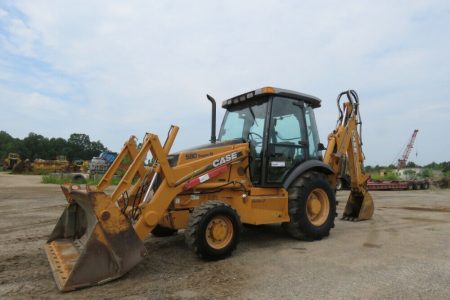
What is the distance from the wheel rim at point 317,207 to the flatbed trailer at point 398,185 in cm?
1971

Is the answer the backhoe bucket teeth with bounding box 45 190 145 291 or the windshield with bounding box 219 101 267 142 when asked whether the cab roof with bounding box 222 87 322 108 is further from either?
the backhoe bucket teeth with bounding box 45 190 145 291

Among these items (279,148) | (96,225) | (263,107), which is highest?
(263,107)

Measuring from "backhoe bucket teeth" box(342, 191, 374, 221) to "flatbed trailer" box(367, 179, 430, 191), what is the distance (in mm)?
16993

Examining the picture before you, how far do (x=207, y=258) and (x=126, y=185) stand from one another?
57.7 inches

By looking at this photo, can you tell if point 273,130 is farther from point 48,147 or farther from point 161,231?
point 48,147

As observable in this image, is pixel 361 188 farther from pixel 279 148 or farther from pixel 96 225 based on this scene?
pixel 96 225

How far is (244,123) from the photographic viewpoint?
706cm

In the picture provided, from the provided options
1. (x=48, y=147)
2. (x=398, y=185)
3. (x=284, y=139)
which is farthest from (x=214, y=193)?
(x=48, y=147)

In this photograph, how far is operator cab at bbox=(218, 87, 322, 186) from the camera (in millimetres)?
6520

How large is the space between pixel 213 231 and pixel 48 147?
105007 millimetres

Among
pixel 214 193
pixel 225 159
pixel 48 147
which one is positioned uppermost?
→ pixel 48 147

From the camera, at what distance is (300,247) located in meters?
6.27

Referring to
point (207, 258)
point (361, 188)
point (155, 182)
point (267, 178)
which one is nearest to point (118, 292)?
point (207, 258)

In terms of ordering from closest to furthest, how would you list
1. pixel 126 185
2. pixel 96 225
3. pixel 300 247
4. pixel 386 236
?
pixel 96 225 < pixel 126 185 < pixel 300 247 < pixel 386 236
